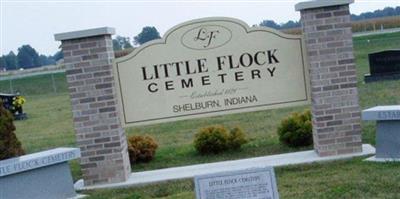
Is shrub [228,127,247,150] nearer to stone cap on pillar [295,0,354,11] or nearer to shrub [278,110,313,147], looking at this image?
shrub [278,110,313,147]

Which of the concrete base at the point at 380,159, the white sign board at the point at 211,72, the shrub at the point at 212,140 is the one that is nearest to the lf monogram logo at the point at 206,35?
the white sign board at the point at 211,72

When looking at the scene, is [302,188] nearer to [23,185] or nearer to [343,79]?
[343,79]

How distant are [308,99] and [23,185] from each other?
12.9ft

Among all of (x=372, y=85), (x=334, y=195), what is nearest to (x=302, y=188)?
(x=334, y=195)

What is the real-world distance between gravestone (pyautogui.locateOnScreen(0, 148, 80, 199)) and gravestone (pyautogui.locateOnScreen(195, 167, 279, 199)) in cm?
328

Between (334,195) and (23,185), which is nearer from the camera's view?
(334,195)

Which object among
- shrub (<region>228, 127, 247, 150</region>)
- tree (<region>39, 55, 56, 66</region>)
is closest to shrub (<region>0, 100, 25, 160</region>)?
shrub (<region>228, 127, 247, 150</region>)

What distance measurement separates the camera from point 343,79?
8469mm

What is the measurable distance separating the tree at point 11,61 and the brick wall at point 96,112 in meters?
86.6

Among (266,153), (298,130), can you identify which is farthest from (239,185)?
(298,130)

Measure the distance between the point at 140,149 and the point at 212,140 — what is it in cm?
114

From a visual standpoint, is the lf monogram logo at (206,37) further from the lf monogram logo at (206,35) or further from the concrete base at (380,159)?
the concrete base at (380,159)

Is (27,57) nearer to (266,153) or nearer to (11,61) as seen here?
(11,61)

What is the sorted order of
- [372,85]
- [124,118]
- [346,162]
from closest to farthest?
[346,162] → [124,118] → [372,85]
